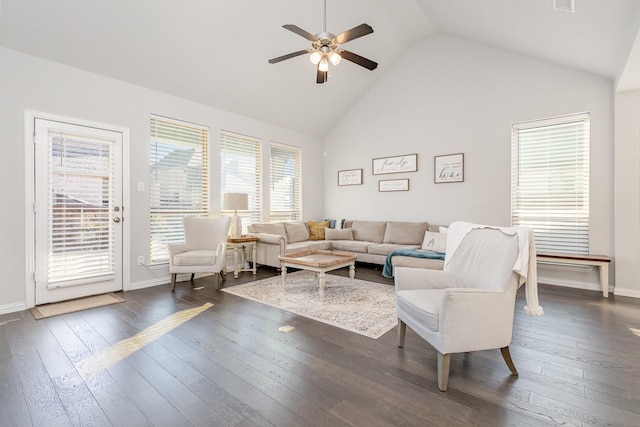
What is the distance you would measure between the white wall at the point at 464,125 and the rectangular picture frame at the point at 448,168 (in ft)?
0.31

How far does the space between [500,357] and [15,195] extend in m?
4.97

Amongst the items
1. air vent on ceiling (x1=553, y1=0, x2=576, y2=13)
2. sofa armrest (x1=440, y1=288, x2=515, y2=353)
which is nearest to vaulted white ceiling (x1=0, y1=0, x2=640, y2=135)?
air vent on ceiling (x1=553, y1=0, x2=576, y2=13)

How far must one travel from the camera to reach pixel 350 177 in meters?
6.77

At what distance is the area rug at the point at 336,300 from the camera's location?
116 inches

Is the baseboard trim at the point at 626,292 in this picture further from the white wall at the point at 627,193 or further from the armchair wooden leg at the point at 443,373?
the armchair wooden leg at the point at 443,373

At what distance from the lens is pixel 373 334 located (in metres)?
2.66

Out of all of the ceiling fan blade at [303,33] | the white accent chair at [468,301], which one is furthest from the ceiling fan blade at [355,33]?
the white accent chair at [468,301]

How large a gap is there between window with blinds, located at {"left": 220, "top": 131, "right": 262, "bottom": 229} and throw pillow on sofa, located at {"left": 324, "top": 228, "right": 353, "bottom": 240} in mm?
1437

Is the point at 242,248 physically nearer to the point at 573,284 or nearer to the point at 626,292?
the point at 573,284

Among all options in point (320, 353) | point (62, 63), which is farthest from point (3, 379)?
point (62, 63)

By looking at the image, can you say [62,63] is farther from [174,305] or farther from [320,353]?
[320,353]

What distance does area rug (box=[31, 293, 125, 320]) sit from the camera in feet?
10.4

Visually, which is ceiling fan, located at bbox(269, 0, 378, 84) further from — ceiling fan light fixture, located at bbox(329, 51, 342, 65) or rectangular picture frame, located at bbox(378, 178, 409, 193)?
rectangular picture frame, located at bbox(378, 178, 409, 193)

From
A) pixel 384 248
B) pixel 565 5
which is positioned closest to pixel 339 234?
pixel 384 248
